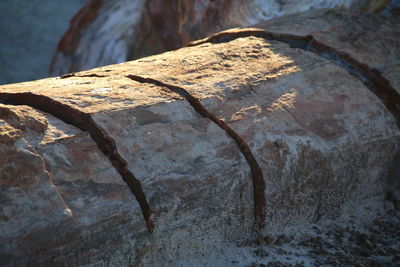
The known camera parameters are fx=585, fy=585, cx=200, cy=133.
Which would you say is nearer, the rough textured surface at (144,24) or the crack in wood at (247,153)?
the crack in wood at (247,153)

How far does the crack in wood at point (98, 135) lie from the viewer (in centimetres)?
181

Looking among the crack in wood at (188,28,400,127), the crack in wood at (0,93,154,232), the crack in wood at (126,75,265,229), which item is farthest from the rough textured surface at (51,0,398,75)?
the crack in wood at (0,93,154,232)

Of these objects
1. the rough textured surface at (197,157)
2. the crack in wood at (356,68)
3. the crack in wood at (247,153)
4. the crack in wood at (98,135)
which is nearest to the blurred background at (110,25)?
the crack in wood at (356,68)

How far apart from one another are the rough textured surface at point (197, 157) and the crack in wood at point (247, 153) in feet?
0.04

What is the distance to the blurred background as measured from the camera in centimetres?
432

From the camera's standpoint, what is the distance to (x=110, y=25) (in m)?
5.12

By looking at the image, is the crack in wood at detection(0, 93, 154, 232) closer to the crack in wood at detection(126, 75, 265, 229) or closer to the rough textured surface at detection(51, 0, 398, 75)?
the crack in wood at detection(126, 75, 265, 229)

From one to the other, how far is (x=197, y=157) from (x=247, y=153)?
20 cm

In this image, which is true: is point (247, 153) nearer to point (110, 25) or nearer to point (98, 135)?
point (98, 135)

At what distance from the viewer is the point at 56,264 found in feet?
5.29

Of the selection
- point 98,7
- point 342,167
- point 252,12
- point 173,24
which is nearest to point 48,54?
point 98,7

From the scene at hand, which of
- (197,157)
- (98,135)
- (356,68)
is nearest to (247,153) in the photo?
(197,157)

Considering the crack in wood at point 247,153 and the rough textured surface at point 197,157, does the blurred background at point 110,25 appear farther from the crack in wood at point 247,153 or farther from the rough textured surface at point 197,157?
the crack in wood at point 247,153

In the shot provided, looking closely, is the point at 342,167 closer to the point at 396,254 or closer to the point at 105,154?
the point at 396,254
